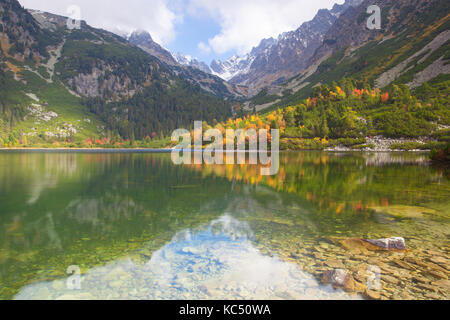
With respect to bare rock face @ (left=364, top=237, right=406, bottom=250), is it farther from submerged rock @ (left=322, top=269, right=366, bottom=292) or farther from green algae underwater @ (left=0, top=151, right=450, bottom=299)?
submerged rock @ (left=322, top=269, right=366, bottom=292)

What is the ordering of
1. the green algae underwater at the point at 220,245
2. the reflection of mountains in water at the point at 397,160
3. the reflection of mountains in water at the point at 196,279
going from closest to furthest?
1. the reflection of mountains in water at the point at 196,279
2. the green algae underwater at the point at 220,245
3. the reflection of mountains in water at the point at 397,160

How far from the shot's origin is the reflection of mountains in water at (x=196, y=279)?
902cm

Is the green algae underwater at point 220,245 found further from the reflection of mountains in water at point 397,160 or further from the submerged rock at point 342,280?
the reflection of mountains in water at point 397,160

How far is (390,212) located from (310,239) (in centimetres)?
942

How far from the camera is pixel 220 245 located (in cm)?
1364

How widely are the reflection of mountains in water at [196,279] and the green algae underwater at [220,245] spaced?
0.04 m

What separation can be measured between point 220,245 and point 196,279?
371cm

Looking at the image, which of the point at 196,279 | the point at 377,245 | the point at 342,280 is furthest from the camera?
the point at 377,245

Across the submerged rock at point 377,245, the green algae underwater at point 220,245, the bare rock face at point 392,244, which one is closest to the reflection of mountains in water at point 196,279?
the green algae underwater at point 220,245

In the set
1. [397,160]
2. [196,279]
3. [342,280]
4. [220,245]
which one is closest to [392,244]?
[342,280]

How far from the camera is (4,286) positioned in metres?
9.48

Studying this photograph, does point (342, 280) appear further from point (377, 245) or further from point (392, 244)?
point (392, 244)
